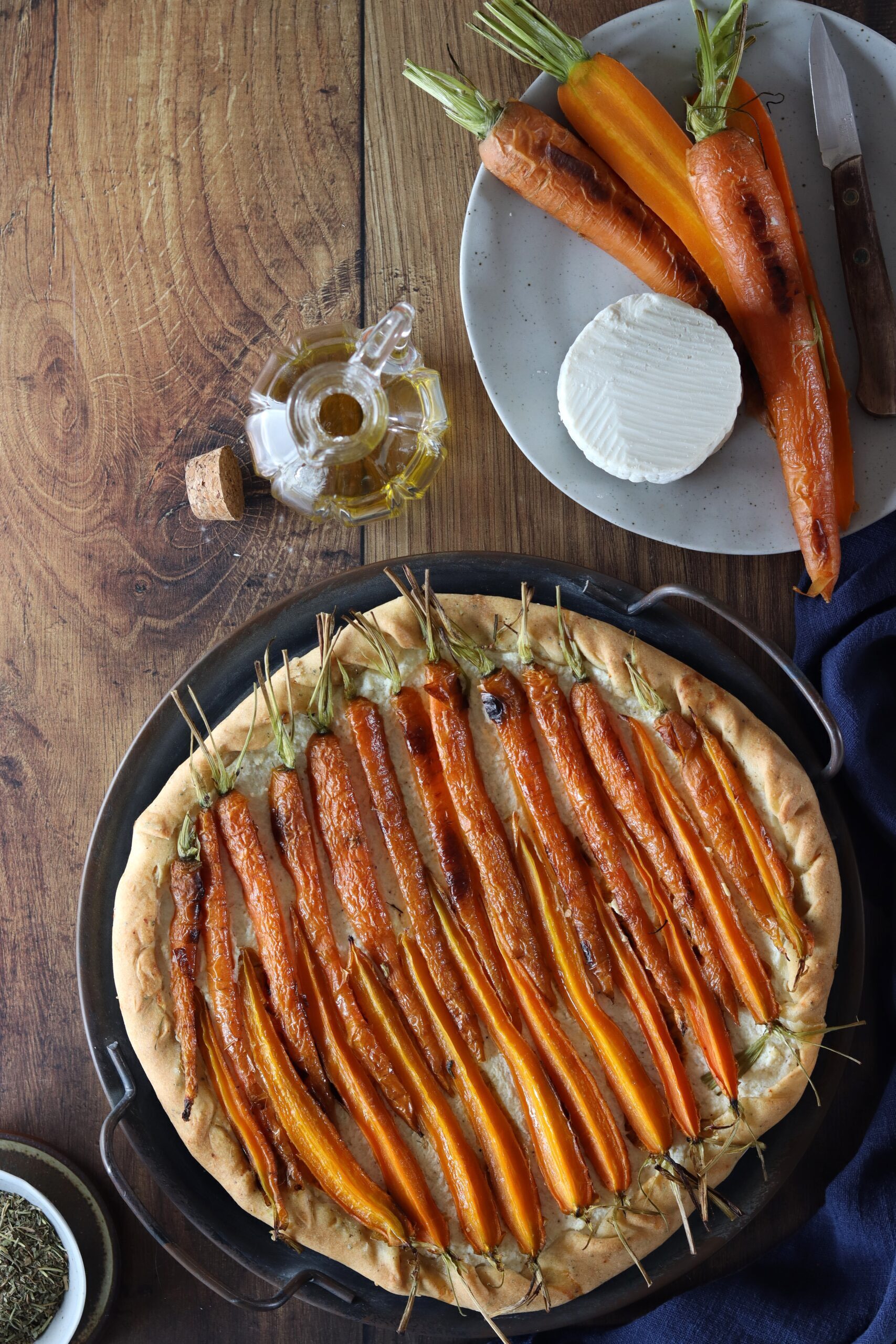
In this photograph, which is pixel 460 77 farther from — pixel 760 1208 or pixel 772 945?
pixel 760 1208

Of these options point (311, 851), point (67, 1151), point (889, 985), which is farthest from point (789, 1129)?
point (67, 1151)

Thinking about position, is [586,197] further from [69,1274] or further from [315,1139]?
[69,1274]

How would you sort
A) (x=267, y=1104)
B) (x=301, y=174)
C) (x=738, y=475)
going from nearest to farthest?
1. (x=267, y=1104)
2. (x=738, y=475)
3. (x=301, y=174)

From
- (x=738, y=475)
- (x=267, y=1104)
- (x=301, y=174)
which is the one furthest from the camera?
(x=301, y=174)

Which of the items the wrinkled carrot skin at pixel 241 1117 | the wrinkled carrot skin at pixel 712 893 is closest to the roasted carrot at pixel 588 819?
the wrinkled carrot skin at pixel 712 893

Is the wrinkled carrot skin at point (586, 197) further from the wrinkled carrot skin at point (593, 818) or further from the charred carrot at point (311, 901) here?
the charred carrot at point (311, 901)

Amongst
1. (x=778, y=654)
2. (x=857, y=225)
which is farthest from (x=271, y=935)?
(x=857, y=225)
